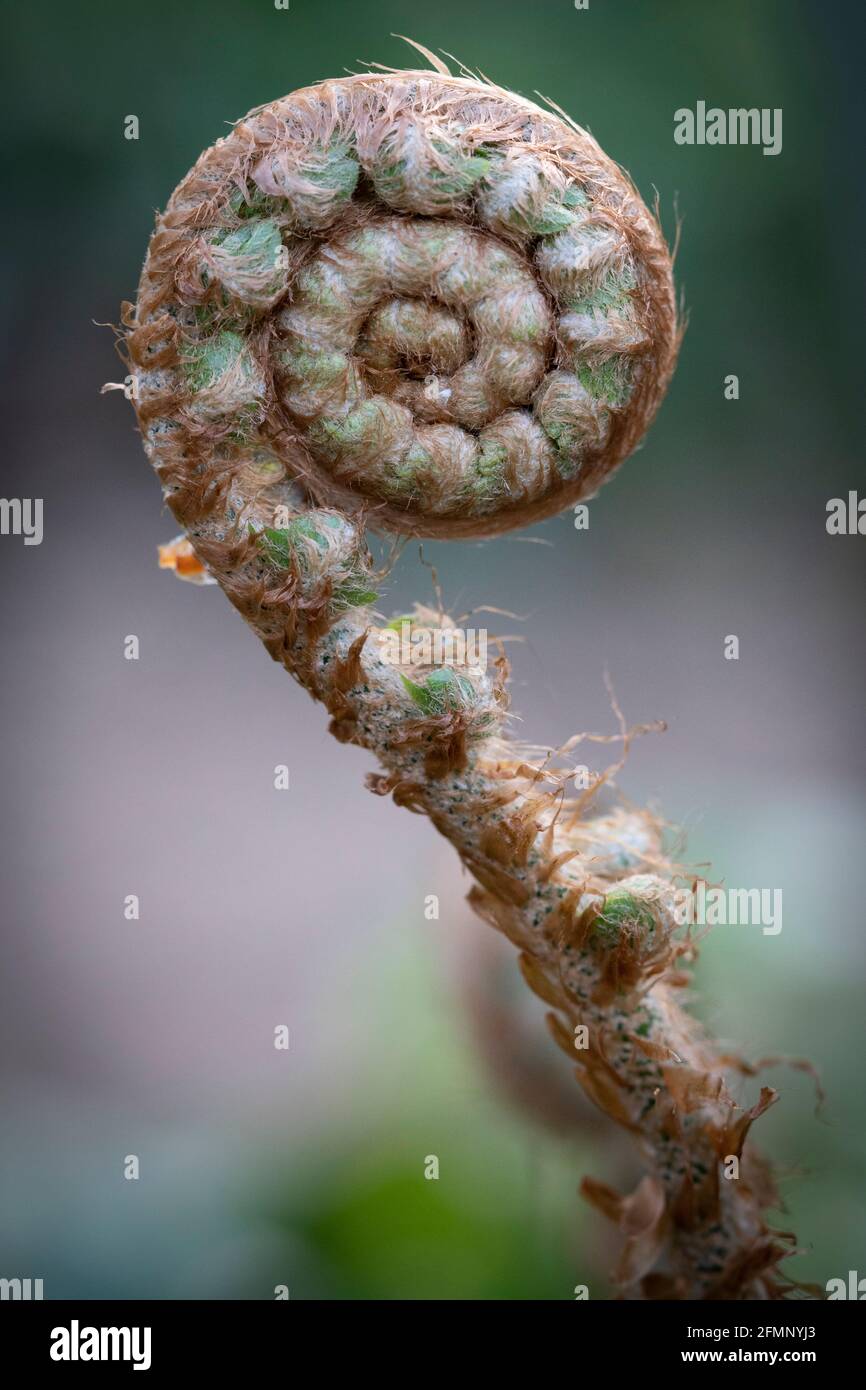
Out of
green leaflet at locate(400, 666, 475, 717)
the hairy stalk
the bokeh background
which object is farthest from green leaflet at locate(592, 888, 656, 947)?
the bokeh background

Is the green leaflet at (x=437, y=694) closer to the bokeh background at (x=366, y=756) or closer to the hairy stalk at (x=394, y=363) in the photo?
the hairy stalk at (x=394, y=363)

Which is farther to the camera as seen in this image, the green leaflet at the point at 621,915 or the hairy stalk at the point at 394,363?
the green leaflet at the point at 621,915

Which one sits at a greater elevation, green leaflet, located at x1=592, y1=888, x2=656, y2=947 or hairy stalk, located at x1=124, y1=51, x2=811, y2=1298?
hairy stalk, located at x1=124, y1=51, x2=811, y2=1298

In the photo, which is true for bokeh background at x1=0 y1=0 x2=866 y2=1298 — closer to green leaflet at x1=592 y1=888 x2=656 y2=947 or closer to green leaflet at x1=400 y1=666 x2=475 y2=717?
green leaflet at x1=592 y1=888 x2=656 y2=947

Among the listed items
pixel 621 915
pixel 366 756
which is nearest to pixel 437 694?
pixel 621 915

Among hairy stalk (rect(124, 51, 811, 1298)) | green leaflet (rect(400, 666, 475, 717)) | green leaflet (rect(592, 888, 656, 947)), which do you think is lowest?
green leaflet (rect(592, 888, 656, 947))

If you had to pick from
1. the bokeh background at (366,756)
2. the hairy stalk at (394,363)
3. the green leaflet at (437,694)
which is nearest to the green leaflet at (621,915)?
the hairy stalk at (394,363)

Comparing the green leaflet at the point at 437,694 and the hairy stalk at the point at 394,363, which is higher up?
the hairy stalk at the point at 394,363

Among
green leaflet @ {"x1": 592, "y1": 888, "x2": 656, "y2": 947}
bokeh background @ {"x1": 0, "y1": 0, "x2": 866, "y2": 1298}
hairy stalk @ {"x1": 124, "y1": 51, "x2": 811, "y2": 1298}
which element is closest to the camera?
hairy stalk @ {"x1": 124, "y1": 51, "x2": 811, "y2": 1298}
